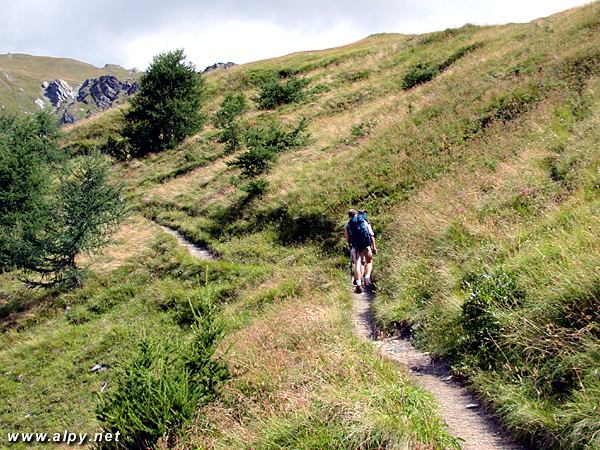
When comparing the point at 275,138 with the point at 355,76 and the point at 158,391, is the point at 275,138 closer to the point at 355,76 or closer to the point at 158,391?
the point at 355,76

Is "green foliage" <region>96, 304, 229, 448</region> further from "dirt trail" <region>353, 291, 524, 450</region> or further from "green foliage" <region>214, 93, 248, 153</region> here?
"green foliage" <region>214, 93, 248, 153</region>

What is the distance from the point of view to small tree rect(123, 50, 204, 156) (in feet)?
124

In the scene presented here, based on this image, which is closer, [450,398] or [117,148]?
[450,398]

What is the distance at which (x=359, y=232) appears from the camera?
1194 cm

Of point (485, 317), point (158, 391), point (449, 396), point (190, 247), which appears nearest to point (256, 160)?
point (190, 247)

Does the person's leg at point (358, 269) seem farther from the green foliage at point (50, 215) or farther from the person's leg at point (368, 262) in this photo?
the green foliage at point (50, 215)

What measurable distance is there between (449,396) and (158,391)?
387 cm

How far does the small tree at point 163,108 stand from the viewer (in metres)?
37.9

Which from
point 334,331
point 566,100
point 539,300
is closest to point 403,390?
point 539,300

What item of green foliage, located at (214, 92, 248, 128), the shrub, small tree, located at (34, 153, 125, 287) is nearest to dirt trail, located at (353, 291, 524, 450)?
small tree, located at (34, 153, 125, 287)

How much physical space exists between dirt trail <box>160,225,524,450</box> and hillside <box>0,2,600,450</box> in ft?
0.60

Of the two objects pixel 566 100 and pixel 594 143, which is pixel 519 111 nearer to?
pixel 566 100

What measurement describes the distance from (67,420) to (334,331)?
8.16 metres

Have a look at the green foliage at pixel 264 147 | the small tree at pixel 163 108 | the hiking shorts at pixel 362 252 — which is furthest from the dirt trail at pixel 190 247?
the small tree at pixel 163 108
